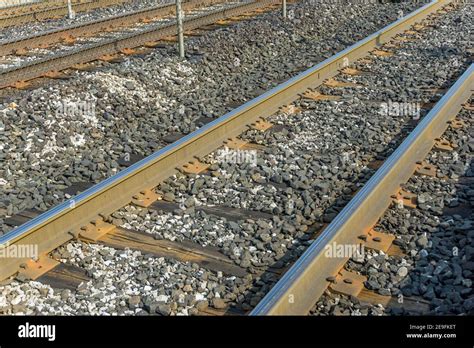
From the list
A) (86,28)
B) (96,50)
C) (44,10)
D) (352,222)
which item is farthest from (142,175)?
(44,10)

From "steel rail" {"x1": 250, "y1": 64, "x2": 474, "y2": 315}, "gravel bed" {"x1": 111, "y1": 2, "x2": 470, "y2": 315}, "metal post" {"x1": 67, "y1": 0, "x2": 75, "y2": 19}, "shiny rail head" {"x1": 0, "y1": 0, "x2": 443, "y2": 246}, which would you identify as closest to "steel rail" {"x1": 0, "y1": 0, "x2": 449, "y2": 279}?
"shiny rail head" {"x1": 0, "y1": 0, "x2": 443, "y2": 246}

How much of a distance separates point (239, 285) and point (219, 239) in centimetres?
76

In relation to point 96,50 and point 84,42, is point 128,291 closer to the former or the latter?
point 96,50

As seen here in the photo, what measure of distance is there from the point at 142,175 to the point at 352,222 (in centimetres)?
230

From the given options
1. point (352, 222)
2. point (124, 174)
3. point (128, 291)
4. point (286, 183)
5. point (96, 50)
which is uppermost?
point (96, 50)

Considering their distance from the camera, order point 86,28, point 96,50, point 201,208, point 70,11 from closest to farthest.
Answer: point 201,208, point 96,50, point 86,28, point 70,11

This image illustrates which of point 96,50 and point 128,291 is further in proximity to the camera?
point 96,50

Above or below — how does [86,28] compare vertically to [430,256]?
above

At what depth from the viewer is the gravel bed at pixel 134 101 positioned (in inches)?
279

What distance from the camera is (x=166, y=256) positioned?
5406mm

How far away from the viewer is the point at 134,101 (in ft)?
30.3

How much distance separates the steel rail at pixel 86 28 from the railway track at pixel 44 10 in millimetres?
1826

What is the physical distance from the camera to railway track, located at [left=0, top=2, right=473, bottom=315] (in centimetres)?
482

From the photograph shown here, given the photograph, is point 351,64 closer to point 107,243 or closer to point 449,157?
point 449,157
